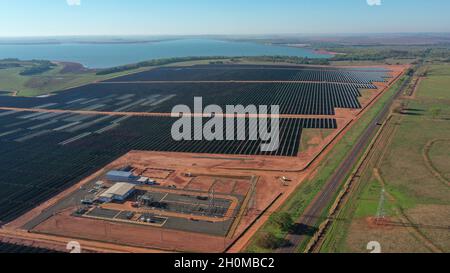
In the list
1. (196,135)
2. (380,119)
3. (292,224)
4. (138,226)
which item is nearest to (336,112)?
(380,119)

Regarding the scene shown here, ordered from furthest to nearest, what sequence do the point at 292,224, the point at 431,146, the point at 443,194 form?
1. the point at 431,146
2. the point at 443,194
3. the point at 292,224

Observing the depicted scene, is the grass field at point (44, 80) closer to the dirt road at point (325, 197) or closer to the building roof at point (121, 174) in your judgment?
the building roof at point (121, 174)

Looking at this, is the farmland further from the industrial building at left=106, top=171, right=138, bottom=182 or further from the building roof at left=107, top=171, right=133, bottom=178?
the building roof at left=107, top=171, right=133, bottom=178

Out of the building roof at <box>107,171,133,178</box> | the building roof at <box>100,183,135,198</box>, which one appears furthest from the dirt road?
the building roof at <box>107,171,133,178</box>

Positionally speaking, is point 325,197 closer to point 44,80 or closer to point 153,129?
point 153,129

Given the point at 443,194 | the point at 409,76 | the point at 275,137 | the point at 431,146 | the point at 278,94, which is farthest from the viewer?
the point at 409,76

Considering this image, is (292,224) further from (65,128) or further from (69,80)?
(69,80)

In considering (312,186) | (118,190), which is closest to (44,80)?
(118,190)

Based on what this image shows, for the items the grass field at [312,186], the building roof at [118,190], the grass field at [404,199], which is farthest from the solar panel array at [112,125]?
the grass field at [404,199]
